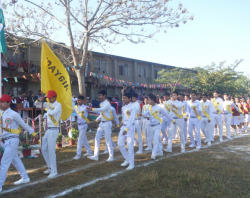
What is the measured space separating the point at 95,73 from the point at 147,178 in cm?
1759

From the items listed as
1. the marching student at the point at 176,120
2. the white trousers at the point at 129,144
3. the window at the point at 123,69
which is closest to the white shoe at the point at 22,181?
the white trousers at the point at 129,144

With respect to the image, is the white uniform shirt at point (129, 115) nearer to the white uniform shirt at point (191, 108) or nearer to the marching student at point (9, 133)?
the marching student at point (9, 133)

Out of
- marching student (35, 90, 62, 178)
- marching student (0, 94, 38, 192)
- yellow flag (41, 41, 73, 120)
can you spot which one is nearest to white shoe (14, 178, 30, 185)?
marching student (0, 94, 38, 192)

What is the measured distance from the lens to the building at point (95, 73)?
17719mm

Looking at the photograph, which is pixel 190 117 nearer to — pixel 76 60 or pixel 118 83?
pixel 76 60

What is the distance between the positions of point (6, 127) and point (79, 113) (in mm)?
2543

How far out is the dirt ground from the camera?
176 inches

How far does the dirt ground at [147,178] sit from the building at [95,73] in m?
10.3

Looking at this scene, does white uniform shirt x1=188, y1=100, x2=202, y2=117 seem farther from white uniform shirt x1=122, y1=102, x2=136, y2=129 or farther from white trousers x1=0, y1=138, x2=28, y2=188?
white trousers x1=0, y1=138, x2=28, y2=188

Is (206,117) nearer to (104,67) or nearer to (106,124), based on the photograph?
(106,124)

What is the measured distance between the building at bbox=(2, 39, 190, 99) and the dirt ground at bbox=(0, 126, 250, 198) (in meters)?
10.3

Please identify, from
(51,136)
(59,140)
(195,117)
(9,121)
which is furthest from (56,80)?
(195,117)

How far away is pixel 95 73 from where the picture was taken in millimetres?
21875

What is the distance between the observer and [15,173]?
595 centimetres
